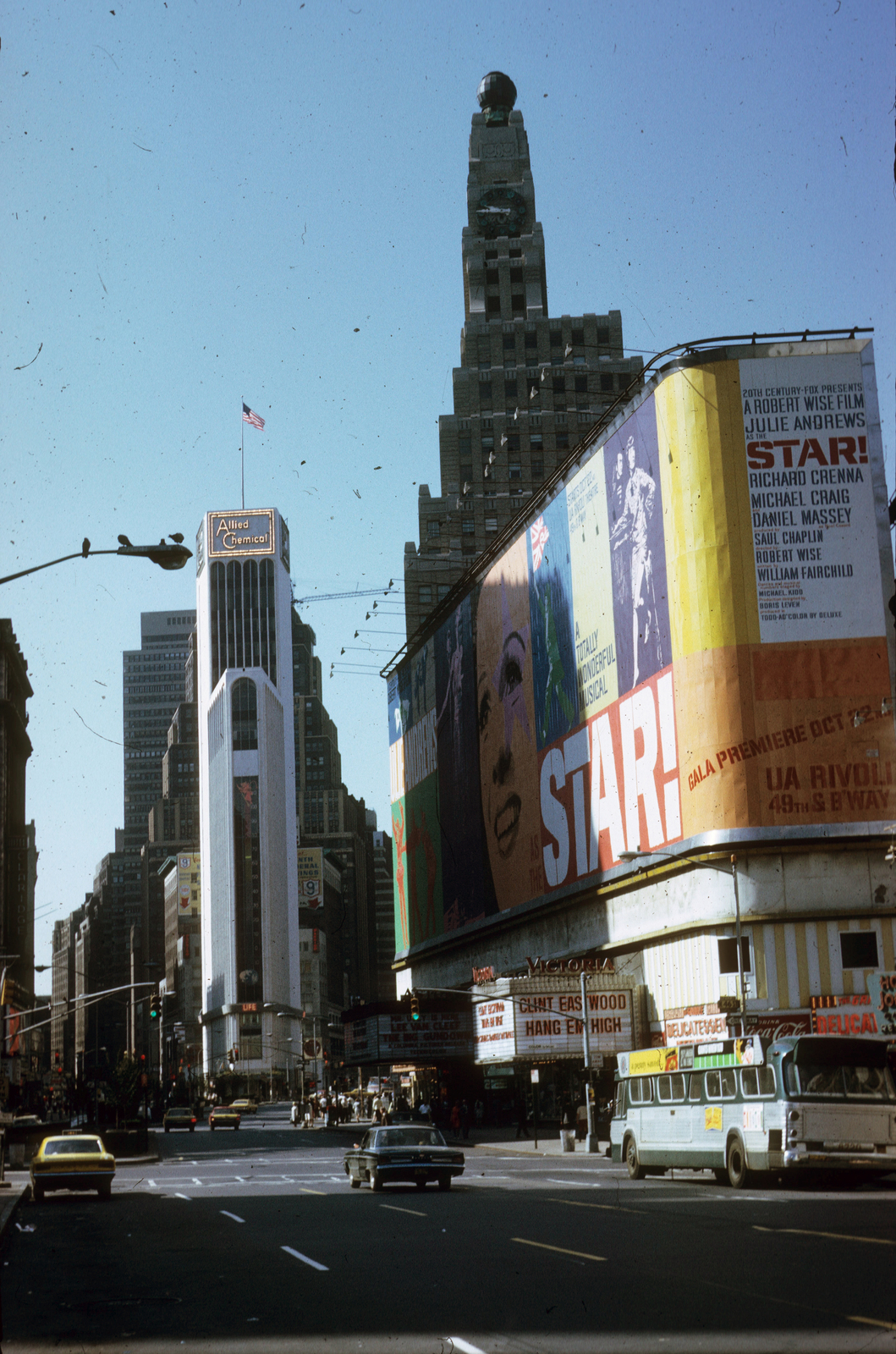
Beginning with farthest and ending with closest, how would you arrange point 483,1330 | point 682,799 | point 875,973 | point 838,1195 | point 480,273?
point 480,273 < point 682,799 < point 875,973 < point 838,1195 < point 483,1330

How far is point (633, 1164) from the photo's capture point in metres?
35.8

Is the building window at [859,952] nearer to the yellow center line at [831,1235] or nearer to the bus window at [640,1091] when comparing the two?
the bus window at [640,1091]

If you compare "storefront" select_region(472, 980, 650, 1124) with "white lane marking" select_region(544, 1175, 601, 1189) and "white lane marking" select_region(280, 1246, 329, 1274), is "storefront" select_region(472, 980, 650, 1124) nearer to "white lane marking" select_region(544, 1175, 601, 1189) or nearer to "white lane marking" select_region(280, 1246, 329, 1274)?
"white lane marking" select_region(544, 1175, 601, 1189)

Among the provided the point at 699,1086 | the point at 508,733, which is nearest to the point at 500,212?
the point at 508,733

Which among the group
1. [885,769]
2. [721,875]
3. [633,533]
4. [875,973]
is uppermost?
[633,533]

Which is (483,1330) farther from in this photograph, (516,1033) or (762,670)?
(516,1033)

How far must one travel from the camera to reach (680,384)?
211 ft

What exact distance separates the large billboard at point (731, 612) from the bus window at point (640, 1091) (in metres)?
24.7

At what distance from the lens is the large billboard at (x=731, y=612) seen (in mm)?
59844

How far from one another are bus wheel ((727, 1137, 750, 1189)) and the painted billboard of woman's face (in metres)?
48.8

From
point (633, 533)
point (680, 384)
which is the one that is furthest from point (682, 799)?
point (680, 384)

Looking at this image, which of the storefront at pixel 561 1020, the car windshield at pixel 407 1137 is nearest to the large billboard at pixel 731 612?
the storefront at pixel 561 1020

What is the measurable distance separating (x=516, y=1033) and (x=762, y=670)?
1962 centimetres

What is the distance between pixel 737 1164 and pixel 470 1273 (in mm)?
15011
